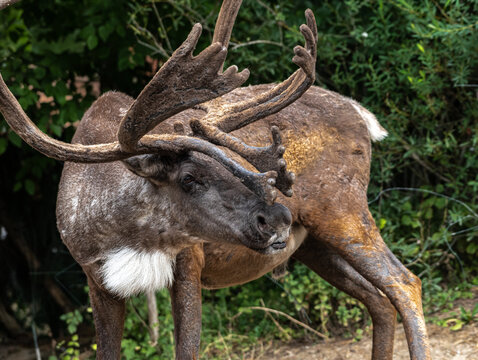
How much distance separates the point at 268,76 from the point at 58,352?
3281mm

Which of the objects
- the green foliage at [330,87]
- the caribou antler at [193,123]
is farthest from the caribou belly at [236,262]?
the green foliage at [330,87]

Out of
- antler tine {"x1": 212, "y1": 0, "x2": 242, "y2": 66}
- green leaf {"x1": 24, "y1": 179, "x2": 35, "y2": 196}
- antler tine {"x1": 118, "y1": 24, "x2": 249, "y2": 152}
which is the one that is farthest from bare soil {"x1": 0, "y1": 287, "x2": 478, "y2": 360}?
antler tine {"x1": 118, "y1": 24, "x2": 249, "y2": 152}

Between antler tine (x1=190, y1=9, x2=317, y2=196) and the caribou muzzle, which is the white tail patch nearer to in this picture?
antler tine (x1=190, y1=9, x2=317, y2=196)

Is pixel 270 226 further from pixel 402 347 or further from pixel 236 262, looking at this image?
pixel 402 347

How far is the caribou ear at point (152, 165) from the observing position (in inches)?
138

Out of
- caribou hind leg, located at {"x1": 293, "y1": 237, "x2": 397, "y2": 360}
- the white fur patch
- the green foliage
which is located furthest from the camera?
the green foliage

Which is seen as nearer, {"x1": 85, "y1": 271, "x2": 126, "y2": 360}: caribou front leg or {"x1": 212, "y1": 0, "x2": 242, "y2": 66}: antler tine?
{"x1": 85, "y1": 271, "x2": 126, "y2": 360}: caribou front leg

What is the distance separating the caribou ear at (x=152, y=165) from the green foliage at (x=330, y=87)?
2.44 meters

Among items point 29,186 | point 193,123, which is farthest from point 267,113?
point 29,186

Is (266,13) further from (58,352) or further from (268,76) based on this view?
(58,352)

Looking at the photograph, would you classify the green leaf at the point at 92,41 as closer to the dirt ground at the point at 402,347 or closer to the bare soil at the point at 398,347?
the bare soil at the point at 398,347

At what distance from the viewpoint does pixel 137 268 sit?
3.65m

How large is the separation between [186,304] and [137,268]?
1.15ft

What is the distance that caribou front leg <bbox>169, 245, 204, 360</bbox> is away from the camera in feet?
12.4
